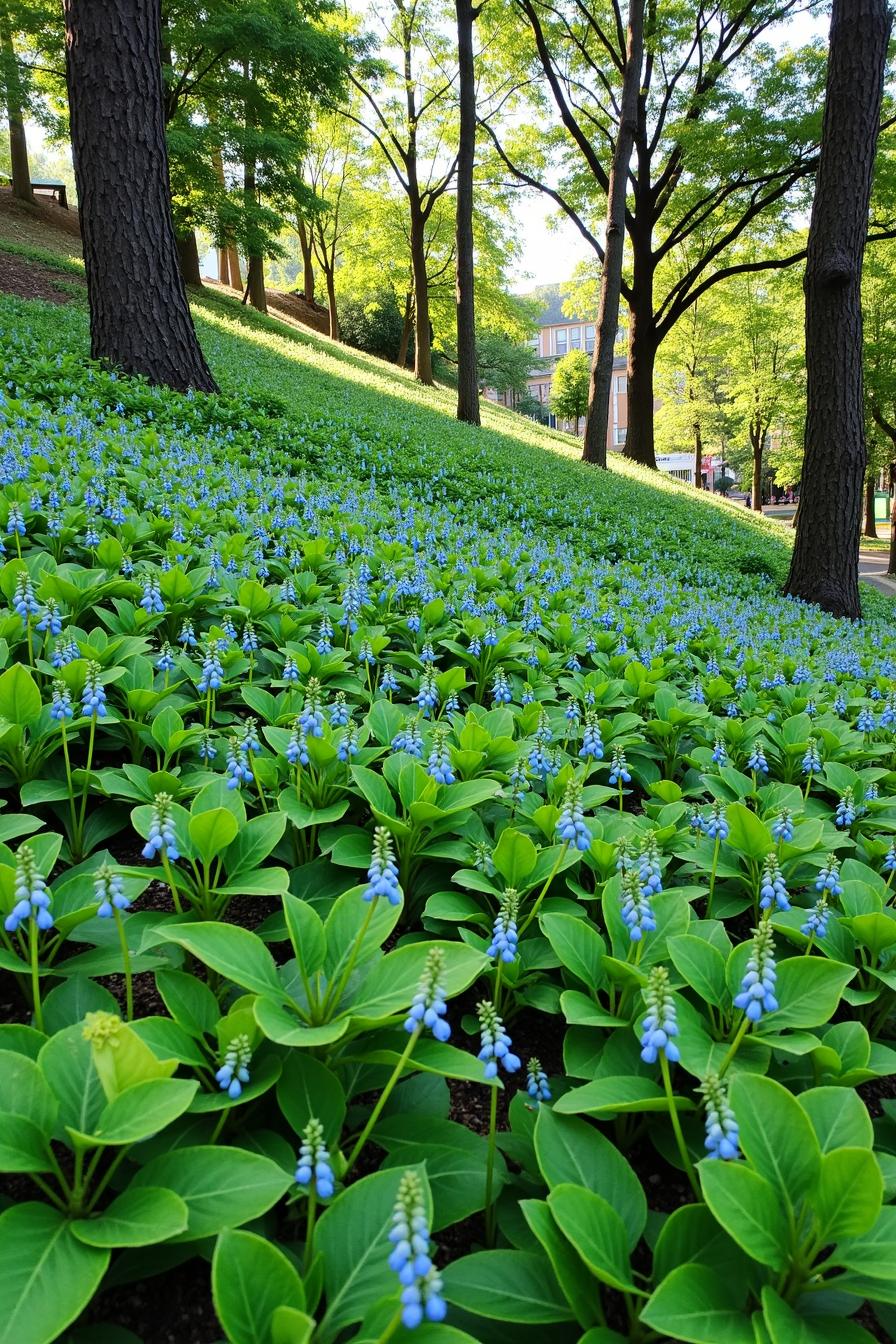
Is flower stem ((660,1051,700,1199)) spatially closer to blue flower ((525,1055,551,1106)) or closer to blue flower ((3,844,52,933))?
blue flower ((525,1055,551,1106))

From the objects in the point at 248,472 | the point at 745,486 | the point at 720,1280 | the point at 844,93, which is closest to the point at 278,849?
the point at 720,1280

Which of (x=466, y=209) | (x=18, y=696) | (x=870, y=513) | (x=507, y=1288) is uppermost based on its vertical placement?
(x=466, y=209)

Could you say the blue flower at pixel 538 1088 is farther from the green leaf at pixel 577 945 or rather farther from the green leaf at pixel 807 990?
the green leaf at pixel 807 990

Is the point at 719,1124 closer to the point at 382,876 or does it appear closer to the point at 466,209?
the point at 382,876

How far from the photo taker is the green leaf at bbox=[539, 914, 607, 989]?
199 centimetres

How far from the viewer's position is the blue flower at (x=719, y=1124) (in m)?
1.30

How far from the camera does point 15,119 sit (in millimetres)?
21266

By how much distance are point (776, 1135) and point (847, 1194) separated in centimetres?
17

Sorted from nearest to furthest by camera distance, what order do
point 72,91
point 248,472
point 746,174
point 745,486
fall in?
point 248,472, point 72,91, point 746,174, point 745,486

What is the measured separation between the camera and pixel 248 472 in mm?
6863

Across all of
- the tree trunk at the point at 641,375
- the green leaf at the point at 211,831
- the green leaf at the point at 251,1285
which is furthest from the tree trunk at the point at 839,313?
the tree trunk at the point at 641,375

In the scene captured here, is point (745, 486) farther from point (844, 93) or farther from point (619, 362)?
point (844, 93)

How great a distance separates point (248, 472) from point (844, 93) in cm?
820

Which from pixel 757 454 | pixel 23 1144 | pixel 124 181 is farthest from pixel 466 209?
pixel 757 454
